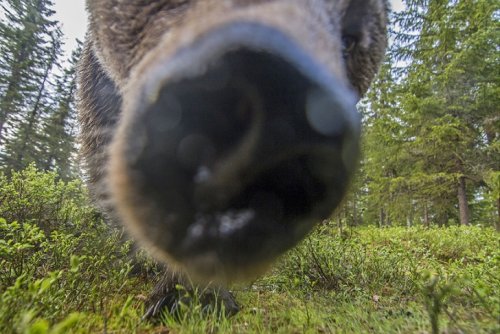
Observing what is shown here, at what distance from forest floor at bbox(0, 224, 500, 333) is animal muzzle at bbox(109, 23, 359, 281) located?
0.52m

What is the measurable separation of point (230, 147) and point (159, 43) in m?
0.80

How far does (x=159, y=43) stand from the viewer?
1.64m

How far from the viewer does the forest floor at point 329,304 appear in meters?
1.85

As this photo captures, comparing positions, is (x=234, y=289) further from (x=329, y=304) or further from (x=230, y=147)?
(x=230, y=147)

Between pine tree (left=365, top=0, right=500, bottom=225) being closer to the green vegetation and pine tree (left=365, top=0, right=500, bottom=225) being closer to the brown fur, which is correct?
the green vegetation

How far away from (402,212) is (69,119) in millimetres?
21846

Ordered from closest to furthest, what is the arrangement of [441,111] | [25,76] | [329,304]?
[329,304] → [441,111] → [25,76]

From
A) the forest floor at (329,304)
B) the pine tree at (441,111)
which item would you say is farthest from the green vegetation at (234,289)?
the pine tree at (441,111)

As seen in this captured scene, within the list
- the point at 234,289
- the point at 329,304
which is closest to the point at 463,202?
the point at 329,304

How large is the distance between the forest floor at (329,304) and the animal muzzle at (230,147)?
518mm

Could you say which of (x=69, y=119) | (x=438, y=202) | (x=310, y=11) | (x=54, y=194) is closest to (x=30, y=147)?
(x=69, y=119)

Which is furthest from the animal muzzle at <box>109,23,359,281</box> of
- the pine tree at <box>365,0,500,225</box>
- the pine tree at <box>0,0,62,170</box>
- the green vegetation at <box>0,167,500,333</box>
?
the pine tree at <box>0,0,62,170</box>

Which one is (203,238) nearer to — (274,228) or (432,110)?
(274,228)

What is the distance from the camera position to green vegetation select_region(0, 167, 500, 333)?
1.89 meters
